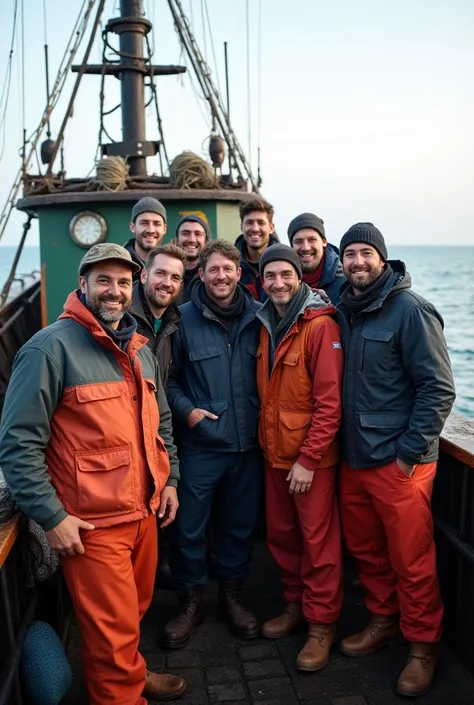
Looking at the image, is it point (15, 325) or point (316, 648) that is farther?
point (15, 325)

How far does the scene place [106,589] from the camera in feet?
9.69

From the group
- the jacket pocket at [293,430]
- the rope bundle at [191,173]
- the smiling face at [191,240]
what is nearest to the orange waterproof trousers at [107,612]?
the jacket pocket at [293,430]

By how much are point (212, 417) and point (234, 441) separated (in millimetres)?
196

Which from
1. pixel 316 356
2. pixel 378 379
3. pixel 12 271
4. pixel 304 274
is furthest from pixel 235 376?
pixel 12 271

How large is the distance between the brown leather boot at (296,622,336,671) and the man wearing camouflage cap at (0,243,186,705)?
0.92m

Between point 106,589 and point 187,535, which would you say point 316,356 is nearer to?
point 187,535

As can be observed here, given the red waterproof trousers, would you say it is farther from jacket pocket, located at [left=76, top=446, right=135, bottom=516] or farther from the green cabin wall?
the green cabin wall

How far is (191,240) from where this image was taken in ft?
16.6

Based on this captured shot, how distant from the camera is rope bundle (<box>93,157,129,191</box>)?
27.0ft

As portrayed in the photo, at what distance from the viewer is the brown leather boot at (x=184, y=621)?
3.89 m

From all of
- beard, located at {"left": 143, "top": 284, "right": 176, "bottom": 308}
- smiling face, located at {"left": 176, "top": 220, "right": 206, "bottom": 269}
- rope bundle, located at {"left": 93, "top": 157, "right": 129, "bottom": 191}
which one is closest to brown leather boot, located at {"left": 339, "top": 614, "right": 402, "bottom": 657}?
beard, located at {"left": 143, "top": 284, "right": 176, "bottom": 308}

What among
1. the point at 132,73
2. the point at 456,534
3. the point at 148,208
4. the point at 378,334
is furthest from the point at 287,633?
the point at 132,73

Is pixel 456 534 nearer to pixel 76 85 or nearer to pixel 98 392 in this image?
pixel 98 392

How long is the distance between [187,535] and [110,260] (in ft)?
5.68
